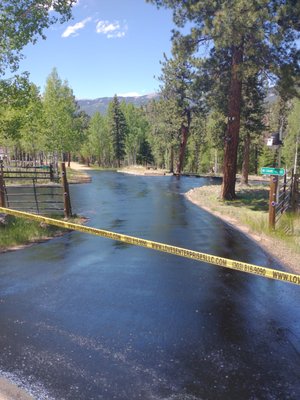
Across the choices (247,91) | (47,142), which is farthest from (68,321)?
(47,142)

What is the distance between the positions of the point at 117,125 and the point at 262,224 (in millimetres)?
73064

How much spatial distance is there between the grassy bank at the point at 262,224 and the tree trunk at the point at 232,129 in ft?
3.13

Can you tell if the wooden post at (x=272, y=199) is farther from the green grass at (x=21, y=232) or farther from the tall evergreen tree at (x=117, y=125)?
the tall evergreen tree at (x=117, y=125)

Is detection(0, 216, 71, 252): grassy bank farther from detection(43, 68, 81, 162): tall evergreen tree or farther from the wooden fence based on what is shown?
detection(43, 68, 81, 162): tall evergreen tree

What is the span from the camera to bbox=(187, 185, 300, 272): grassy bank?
1097 centimetres

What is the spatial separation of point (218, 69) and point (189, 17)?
5.78 meters

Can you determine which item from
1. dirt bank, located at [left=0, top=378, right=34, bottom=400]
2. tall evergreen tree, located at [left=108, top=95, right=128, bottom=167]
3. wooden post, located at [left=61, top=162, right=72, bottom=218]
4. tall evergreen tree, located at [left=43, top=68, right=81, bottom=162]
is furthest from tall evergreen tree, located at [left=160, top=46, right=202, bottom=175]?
dirt bank, located at [left=0, top=378, right=34, bottom=400]

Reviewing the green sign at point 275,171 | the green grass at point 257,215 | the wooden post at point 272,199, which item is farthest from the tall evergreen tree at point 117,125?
the wooden post at point 272,199

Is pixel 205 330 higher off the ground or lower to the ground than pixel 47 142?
lower

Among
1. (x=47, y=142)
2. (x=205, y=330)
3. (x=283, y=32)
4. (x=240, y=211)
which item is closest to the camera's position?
(x=205, y=330)

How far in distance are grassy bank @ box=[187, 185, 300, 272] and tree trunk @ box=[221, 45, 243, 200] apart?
3.13ft

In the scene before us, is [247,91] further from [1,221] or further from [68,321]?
[68,321]

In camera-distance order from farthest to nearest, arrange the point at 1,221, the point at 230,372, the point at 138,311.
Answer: the point at 1,221
the point at 138,311
the point at 230,372

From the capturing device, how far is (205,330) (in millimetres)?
6102
